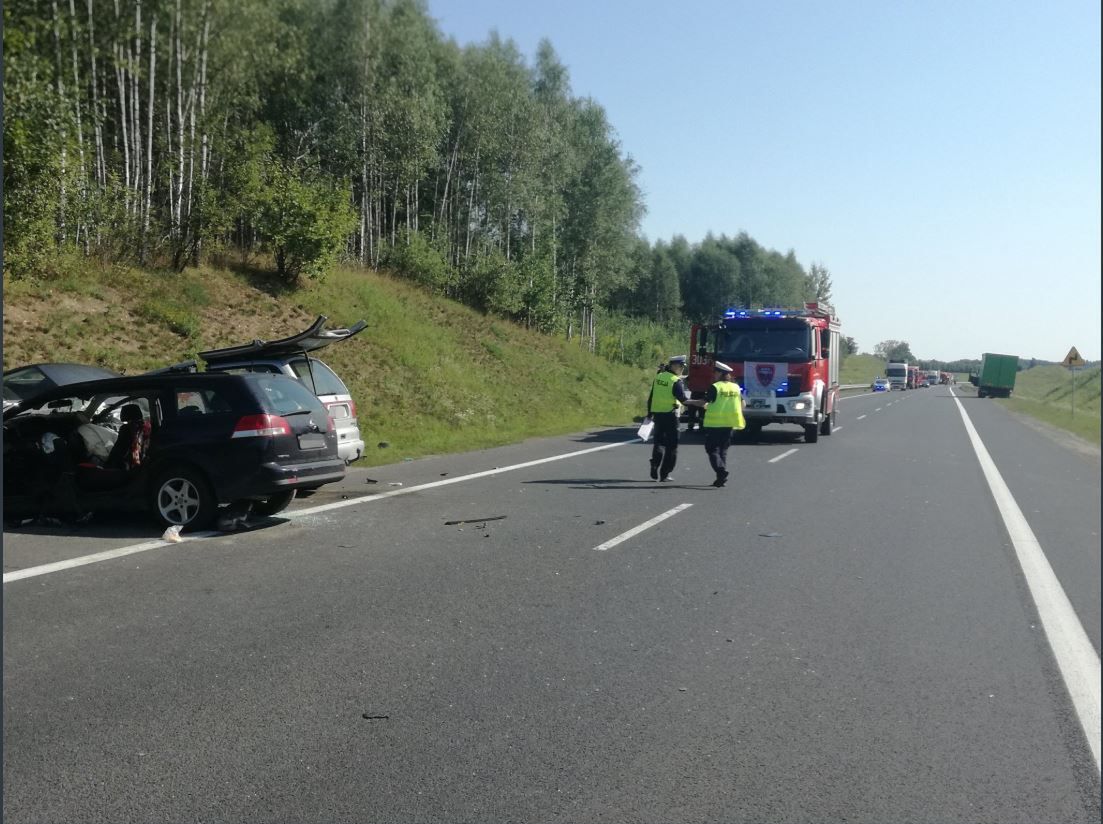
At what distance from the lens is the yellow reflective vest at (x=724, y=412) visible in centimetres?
1330

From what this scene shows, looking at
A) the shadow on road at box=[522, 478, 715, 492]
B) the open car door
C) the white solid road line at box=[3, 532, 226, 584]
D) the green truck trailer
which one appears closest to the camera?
A: the green truck trailer

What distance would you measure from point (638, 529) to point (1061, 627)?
455 cm

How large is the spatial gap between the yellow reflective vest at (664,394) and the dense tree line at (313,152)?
128 inches

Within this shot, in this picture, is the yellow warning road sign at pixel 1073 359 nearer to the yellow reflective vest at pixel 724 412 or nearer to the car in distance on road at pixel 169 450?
the car in distance on road at pixel 169 450

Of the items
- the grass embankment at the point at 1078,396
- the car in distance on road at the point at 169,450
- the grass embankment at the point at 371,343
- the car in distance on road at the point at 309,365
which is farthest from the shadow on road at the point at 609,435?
the grass embankment at the point at 1078,396

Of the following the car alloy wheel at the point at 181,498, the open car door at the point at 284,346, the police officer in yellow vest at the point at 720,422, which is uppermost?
the open car door at the point at 284,346

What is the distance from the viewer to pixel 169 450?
9273 millimetres

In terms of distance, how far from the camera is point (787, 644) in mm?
5754

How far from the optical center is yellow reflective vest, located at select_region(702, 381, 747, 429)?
1330 centimetres

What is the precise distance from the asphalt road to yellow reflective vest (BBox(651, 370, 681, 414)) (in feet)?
12.0

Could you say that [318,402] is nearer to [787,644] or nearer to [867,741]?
[787,644]

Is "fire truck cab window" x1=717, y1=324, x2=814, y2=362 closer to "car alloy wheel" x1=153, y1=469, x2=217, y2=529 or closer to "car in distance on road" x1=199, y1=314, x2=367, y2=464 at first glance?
"car in distance on road" x1=199, y1=314, x2=367, y2=464

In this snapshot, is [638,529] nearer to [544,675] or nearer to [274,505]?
[274,505]

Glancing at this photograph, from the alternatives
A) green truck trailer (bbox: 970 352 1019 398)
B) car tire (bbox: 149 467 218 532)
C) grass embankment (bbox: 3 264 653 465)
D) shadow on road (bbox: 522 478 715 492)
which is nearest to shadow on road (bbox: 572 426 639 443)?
grass embankment (bbox: 3 264 653 465)
